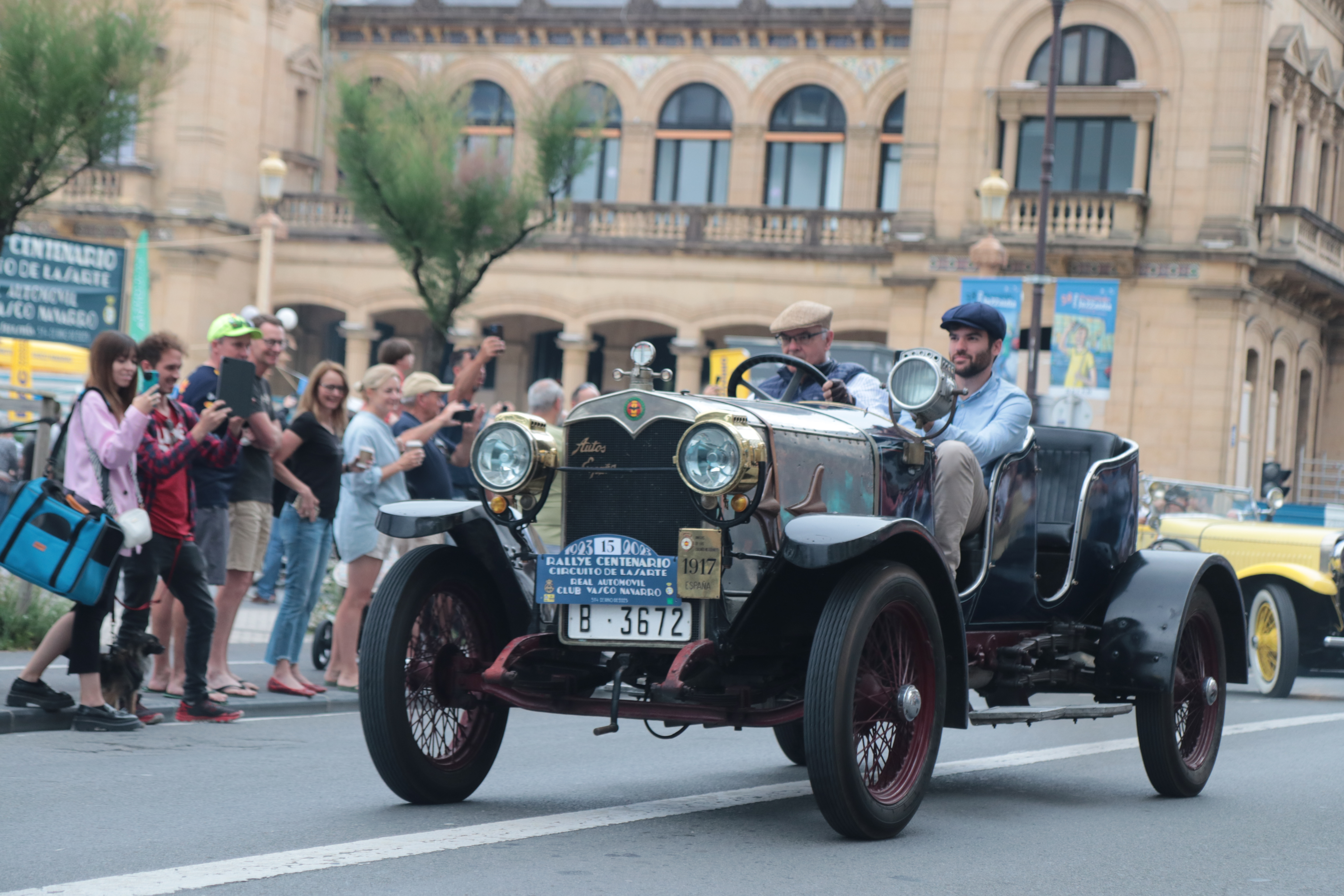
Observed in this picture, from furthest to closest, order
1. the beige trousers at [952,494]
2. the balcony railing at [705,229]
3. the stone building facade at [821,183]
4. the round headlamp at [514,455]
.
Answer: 1. the balcony railing at [705,229]
2. the stone building facade at [821,183]
3. the beige trousers at [952,494]
4. the round headlamp at [514,455]

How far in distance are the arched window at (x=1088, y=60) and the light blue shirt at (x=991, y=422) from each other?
91.9ft

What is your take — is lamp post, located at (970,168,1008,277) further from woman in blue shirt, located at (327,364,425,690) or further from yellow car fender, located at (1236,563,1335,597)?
woman in blue shirt, located at (327,364,425,690)

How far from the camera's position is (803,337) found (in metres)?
7.62

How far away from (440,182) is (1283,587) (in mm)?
12972

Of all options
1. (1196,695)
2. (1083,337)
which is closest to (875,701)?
(1196,695)

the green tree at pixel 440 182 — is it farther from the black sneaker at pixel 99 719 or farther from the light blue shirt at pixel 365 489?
the black sneaker at pixel 99 719

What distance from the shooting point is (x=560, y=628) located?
636 centimetres

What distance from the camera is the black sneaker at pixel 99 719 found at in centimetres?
852

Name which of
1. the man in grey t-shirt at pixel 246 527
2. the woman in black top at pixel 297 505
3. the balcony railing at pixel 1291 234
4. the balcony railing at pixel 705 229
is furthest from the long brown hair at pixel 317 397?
the balcony railing at pixel 1291 234

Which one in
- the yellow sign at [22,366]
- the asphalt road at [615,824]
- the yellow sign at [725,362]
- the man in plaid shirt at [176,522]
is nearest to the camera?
the asphalt road at [615,824]

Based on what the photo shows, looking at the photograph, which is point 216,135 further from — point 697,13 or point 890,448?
point 890,448

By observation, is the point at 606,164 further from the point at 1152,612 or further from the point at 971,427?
the point at 1152,612

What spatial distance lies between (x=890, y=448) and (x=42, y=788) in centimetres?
352

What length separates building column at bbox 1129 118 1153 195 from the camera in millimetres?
33656
